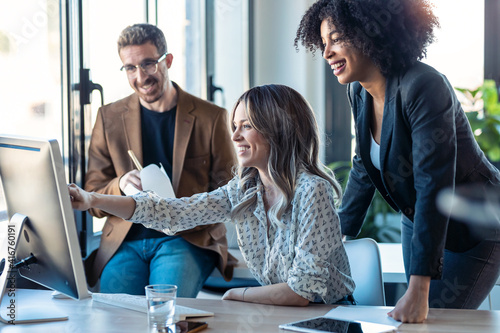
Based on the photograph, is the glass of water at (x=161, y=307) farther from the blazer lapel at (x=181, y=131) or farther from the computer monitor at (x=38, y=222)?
the blazer lapel at (x=181, y=131)

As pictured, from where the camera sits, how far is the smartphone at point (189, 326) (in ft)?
3.98

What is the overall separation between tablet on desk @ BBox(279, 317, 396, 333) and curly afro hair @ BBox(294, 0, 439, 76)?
73 cm

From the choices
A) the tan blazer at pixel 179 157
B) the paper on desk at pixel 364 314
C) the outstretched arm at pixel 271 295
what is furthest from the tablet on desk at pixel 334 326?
the tan blazer at pixel 179 157

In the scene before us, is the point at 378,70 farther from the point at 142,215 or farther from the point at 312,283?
the point at 142,215

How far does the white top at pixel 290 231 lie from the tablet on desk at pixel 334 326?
17 cm

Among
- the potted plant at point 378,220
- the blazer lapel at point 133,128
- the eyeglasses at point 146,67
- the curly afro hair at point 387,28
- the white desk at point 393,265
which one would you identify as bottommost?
the potted plant at point 378,220

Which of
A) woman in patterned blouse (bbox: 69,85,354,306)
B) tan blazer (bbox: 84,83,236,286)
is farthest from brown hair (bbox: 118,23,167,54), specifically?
woman in patterned blouse (bbox: 69,85,354,306)

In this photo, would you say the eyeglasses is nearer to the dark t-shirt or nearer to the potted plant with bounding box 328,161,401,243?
the dark t-shirt

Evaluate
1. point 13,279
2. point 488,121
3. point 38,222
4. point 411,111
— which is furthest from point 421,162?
point 488,121

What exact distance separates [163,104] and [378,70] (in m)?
1.15

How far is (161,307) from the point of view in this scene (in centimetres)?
123

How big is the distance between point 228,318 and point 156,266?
0.95m

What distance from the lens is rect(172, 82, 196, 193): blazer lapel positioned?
238cm

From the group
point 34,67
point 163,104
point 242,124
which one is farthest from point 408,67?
point 34,67
